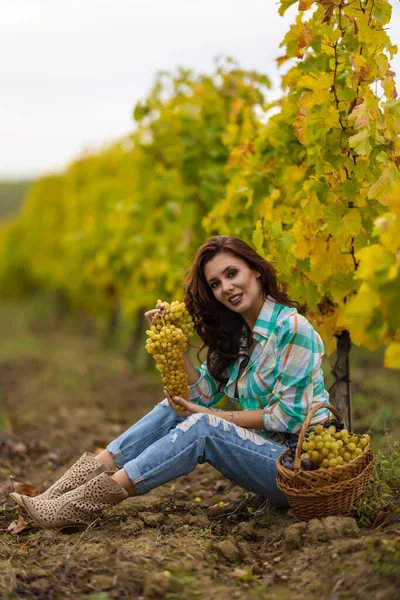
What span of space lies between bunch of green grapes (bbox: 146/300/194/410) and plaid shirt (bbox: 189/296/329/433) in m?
0.32

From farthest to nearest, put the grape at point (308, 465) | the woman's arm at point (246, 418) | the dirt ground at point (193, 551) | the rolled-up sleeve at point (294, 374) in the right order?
the woman's arm at point (246, 418) < the rolled-up sleeve at point (294, 374) < the grape at point (308, 465) < the dirt ground at point (193, 551)

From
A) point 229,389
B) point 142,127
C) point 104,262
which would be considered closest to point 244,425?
point 229,389

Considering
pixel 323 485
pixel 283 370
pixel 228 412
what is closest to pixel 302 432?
pixel 323 485

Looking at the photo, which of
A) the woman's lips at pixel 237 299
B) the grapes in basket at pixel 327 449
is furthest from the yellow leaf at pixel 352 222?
the grapes in basket at pixel 327 449

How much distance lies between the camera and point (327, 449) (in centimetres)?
340

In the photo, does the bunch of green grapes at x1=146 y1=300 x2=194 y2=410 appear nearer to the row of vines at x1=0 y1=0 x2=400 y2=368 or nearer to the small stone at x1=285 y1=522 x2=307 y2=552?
the row of vines at x1=0 y1=0 x2=400 y2=368

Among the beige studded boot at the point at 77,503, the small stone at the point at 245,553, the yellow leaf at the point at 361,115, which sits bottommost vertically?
the small stone at the point at 245,553

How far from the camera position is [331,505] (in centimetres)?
337

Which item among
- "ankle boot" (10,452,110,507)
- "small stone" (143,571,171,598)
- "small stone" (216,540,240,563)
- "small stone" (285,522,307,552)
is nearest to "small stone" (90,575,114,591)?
"small stone" (143,571,171,598)

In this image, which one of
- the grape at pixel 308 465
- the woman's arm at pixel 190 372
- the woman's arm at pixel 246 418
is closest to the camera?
the grape at pixel 308 465

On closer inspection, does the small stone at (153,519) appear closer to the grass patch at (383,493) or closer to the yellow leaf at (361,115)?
the grass patch at (383,493)

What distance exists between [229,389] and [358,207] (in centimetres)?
116

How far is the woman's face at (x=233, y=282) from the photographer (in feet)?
12.5

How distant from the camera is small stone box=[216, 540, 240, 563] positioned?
131 inches
